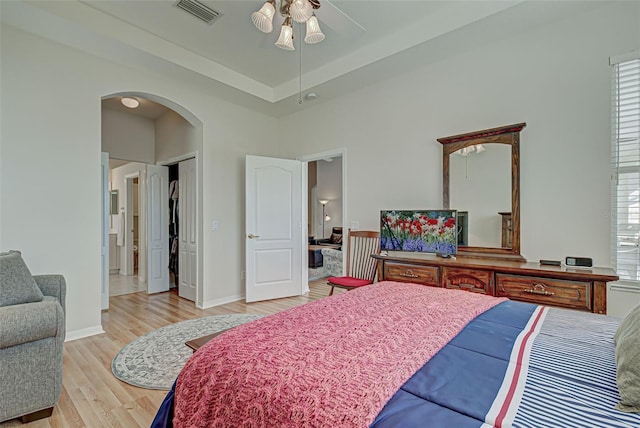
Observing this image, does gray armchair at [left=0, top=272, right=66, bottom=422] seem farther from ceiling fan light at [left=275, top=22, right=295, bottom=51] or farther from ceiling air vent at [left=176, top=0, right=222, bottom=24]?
ceiling air vent at [left=176, top=0, right=222, bottom=24]

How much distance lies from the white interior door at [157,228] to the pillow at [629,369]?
17.3ft

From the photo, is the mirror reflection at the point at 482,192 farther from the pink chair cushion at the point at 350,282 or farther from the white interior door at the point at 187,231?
the white interior door at the point at 187,231

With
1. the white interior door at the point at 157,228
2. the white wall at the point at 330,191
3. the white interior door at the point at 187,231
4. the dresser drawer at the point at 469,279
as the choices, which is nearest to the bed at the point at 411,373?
the dresser drawer at the point at 469,279

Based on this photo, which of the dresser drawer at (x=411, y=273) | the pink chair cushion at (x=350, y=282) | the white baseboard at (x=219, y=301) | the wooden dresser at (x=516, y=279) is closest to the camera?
the wooden dresser at (x=516, y=279)

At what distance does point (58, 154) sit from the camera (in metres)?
2.91

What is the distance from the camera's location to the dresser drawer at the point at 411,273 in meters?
2.74

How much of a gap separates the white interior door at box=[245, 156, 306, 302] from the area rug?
0.85 metres

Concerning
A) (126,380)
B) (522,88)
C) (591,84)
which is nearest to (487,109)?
(522,88)

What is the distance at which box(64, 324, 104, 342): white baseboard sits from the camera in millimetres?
2956

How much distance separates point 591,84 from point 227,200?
13.1ft

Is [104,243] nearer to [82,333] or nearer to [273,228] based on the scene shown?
[82,333]

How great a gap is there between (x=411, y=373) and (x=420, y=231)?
90.6 inches

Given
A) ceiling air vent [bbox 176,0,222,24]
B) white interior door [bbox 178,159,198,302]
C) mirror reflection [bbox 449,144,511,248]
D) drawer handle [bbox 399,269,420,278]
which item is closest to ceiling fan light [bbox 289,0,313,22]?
ceiling air vent [bbox 176,0,222,24]

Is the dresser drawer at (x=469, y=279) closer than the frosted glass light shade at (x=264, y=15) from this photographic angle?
No
